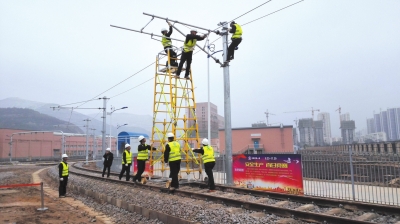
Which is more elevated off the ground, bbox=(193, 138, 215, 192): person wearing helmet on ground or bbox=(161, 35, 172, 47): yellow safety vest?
bbox=(161, 35, 172, 47): yellow safety vest

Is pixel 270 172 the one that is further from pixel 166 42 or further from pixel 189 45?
pixel 166 42

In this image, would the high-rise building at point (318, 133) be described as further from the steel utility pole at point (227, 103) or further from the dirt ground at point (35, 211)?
the dirt ground at point (35, 211)

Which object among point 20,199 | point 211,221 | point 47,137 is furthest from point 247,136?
point 47,137

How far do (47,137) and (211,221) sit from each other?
81.5 metres

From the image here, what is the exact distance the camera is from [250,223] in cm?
687

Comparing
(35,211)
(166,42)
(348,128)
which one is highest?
(166,42)

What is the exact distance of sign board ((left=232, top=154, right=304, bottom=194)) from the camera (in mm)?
10914

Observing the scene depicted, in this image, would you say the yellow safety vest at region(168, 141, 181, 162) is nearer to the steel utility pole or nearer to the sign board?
the steel utility pole

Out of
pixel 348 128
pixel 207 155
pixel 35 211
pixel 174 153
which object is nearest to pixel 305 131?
pixel 348 128

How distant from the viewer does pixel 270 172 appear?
462 inches

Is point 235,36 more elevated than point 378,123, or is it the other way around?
point 378,123

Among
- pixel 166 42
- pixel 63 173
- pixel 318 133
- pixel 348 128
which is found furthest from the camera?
pixel 318 133

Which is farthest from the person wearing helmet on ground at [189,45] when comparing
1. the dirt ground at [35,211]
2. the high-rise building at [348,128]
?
the high-rise building at [348,128]

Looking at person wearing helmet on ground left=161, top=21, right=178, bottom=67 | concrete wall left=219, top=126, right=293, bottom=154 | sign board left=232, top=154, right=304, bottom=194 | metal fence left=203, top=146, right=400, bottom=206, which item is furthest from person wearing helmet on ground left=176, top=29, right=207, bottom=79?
concrete wall left=219, top=126, right=293, bottom=154
